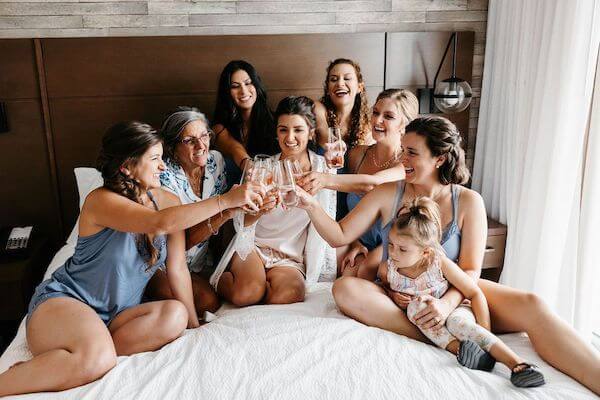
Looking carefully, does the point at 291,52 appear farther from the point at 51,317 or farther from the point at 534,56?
the point at 51,317

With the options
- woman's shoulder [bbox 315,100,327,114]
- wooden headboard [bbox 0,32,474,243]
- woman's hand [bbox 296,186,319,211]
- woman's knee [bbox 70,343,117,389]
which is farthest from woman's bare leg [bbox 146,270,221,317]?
wooden headboard [bbox 0,32,474,243]

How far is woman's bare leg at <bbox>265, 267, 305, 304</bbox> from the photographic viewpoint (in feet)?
7.51

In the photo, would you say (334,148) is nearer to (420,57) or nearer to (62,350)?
(62,350)

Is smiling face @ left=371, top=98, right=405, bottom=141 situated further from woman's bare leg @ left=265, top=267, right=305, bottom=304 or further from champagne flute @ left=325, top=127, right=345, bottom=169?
woman's bare leg @ left=265, top=267, right=305, bottom=304

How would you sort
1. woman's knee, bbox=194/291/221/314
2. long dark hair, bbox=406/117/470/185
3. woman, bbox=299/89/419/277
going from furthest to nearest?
woman, bbox=299/89/419/277
woman's knee, bbox=194/291/221/314
long dark hair, bbox=406/117/470/185

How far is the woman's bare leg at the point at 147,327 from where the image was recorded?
6.30ft

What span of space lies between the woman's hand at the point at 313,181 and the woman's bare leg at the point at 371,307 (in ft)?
1.35

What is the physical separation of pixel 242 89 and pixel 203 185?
58 cm

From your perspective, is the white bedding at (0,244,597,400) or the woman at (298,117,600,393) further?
the woman at (298,117,600,393)

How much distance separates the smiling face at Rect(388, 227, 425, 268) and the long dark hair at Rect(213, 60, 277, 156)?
3.43ft

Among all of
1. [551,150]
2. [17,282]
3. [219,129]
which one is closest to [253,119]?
[219,129]

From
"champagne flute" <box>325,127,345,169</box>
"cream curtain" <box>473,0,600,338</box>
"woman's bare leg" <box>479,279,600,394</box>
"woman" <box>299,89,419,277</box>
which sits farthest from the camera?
"cream curtain" <box>473,0,600,338</box>

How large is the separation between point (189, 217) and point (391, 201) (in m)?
0.82

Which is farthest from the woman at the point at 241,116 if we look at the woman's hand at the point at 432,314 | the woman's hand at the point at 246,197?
the woman's hand at the point at 432,314
